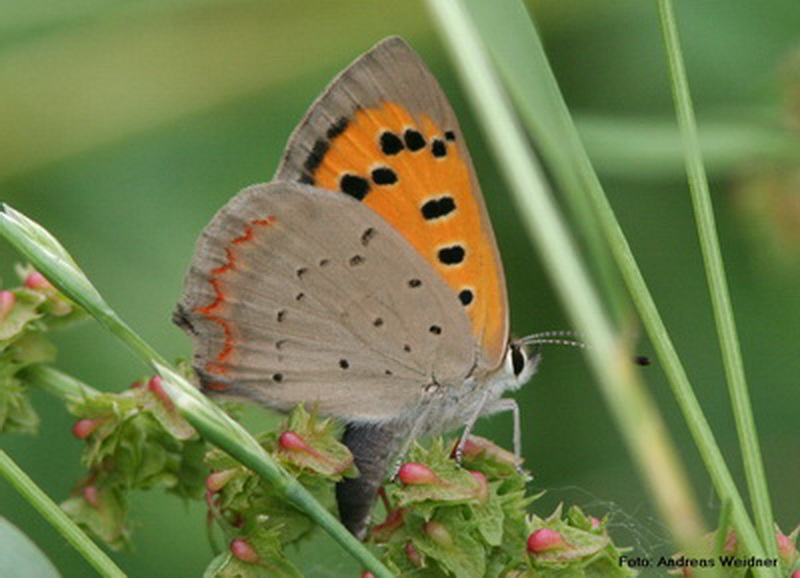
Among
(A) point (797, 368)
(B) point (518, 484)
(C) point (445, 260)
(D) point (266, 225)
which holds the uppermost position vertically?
(D) point (266, 225)

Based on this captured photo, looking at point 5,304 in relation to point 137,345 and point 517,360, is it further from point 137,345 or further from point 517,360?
point 517,360

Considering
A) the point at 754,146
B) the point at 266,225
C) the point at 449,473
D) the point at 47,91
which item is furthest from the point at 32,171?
the point at 449,473

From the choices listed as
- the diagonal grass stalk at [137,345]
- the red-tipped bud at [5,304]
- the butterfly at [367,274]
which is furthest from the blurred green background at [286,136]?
the diagonal grass stalk at [137,345]

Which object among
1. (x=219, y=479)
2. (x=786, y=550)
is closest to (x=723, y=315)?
(x=786, y=550)

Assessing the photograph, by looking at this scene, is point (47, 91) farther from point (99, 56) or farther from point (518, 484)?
point (518, 484)

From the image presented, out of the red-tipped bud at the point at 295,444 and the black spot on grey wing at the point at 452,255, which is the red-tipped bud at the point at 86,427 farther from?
the black spot on grey wing at the point at 452,255
